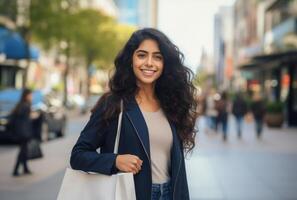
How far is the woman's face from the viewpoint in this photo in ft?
10.3

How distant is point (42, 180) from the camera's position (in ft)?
34.4

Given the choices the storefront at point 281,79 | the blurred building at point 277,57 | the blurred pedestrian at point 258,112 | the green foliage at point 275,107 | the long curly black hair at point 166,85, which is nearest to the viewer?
the long curly black hair at point 166,85

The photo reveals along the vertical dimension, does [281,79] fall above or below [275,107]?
above

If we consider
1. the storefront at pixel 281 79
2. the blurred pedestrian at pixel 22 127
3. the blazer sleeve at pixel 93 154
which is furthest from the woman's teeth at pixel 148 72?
the storefront at pixel 281 79

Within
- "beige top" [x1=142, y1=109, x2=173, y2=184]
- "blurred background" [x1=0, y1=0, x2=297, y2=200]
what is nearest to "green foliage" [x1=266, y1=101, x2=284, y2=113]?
"blurred background" [x1=0, y1=0, x2=297, y2=200]

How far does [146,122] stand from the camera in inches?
120

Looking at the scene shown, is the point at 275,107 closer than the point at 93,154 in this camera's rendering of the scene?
No

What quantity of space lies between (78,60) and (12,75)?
14347mm

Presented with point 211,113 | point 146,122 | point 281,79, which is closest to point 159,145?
point 146,122

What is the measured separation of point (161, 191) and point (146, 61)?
0.66 m

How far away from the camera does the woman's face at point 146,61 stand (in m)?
3.13

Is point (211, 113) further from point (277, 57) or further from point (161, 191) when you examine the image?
point (161, 191)

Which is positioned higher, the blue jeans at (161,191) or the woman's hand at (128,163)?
the woman's hand at (128,163)

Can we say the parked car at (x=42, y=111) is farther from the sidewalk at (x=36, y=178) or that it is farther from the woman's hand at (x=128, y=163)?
the woman's hand at (x=128, y=163)
